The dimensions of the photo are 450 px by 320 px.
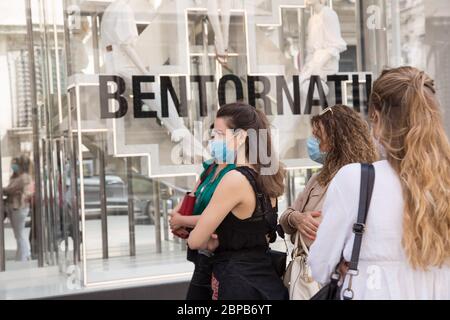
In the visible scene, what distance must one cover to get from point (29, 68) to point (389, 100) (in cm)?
A: 377

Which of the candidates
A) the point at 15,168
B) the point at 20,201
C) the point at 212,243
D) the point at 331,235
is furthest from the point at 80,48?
the point at 331,235

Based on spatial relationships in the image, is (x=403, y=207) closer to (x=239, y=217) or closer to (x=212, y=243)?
(x=239, y=217)

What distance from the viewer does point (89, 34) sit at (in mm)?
4391

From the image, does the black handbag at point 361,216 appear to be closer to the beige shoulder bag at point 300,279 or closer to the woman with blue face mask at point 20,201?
the beige shoulder bag at point 300,279

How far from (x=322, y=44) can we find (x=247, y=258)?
10.1ft

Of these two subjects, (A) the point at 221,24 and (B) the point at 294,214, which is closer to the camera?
(B) the point at 294,214

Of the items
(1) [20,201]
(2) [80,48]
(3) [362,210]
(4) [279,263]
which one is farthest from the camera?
(1) [20,201]

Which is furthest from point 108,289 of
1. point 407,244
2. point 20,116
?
point 407,244

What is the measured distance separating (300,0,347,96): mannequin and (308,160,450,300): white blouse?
3299 millimetres

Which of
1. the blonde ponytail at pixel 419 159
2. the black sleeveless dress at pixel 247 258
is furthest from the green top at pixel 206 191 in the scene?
the blonde ponytail at pixel 419 159

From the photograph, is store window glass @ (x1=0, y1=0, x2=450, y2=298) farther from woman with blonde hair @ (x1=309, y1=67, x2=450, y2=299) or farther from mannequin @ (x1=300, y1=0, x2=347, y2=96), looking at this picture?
woman with blonde hair @ (x1=309, y1=67, x2=450, y2=299)

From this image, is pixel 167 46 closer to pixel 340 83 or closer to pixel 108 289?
pixel 340 83

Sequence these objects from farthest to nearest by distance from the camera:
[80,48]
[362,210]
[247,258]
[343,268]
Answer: [80,48]
[247,258]
[343,268]
[362,210]

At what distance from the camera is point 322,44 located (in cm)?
490
